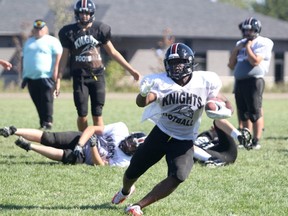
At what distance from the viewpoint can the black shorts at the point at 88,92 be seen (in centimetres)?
935

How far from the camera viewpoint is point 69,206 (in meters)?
6.58

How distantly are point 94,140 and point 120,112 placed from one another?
10.3 meters

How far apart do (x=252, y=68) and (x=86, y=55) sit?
2.75 meters

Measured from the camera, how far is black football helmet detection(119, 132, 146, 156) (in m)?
8.33

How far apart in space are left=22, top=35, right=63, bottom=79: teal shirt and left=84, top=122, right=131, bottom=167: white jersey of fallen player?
4.41 meters

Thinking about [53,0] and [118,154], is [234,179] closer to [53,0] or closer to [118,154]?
[118,154]

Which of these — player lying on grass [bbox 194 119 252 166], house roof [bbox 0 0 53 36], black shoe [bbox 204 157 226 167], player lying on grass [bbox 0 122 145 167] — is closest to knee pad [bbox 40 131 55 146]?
player lying on grass [bbox 0 122 145 167]

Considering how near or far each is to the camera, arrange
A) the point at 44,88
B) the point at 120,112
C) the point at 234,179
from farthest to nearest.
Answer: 1. the point at 120,112
2. the point at 44,88
3. the point at 234,179

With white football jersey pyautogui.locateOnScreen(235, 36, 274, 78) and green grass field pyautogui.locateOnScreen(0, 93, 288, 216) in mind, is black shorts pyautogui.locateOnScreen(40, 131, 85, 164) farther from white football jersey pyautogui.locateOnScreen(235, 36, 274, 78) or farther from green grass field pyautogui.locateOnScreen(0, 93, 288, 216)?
white football jersey pyautogui.locateOnScreen(235, 36, 274, 78)

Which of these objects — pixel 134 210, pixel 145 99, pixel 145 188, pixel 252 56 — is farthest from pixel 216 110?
pixel 252 56

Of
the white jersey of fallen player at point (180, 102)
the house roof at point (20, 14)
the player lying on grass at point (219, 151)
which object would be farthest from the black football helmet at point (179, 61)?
the house roof at point (20, 14)

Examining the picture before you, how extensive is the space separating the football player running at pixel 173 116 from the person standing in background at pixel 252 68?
173 inches

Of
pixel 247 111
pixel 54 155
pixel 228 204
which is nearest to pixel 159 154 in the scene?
pixel 228 204

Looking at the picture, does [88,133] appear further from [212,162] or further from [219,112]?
[219,112]
